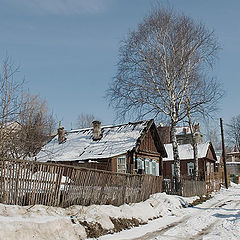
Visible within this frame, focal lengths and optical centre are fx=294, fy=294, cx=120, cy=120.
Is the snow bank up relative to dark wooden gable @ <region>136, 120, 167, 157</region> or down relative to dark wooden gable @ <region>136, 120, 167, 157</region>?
down

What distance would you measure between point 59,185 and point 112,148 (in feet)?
49.1

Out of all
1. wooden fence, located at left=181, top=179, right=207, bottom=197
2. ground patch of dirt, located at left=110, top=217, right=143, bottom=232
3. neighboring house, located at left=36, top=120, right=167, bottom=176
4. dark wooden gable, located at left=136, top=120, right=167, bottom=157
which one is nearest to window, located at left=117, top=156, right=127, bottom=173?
neighboring house, located at left=36, top=120, right=167, bottom=176

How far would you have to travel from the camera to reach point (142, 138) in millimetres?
24750

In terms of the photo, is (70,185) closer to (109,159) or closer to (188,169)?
(109,159)

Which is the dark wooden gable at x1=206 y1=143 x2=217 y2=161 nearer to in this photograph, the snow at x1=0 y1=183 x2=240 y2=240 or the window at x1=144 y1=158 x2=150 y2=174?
the window at x1=144 y1=158 x2=150 y2=174

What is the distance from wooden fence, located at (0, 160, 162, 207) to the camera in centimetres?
809

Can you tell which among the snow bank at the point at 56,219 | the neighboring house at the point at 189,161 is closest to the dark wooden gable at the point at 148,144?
the snow bank at the point at 56,219

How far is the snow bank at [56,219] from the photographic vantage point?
7172 mm

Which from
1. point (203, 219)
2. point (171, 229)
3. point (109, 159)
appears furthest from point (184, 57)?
point (171, 229)

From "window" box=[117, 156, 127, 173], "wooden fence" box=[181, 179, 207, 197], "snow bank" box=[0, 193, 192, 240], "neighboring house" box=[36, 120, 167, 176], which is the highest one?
"neighboring house" box=[36, 120, 167, 176]

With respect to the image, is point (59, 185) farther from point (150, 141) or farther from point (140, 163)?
point (150, 141)

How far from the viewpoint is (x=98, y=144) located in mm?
25875

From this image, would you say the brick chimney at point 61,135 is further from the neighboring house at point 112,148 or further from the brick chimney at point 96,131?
the brick chimney at point 96,131

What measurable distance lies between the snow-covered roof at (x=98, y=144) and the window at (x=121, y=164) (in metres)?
0.60
